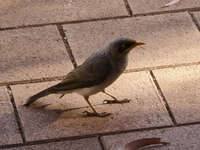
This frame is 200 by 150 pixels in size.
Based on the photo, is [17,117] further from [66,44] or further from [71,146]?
[66,44]

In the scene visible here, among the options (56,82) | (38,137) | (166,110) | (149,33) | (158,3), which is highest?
(158,3)

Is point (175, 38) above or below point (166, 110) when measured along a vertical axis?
above

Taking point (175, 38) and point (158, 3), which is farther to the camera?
point (158, 3)

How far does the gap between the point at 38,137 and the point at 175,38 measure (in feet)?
7.21

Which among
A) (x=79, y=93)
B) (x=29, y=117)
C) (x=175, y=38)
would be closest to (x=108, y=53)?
(x=79, y=93)

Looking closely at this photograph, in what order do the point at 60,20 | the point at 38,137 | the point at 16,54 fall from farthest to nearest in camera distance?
1. the point at 60,20
2. the point at 16,54
3. the point at 38,137

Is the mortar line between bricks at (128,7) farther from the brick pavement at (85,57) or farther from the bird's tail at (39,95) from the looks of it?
the bird's tail at (39,95)

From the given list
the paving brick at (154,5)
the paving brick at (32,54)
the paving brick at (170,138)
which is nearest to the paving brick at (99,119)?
the paving brick at (170,138)

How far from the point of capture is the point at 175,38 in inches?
284

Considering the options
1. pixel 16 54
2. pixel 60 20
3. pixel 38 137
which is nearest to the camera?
pixel 38 137

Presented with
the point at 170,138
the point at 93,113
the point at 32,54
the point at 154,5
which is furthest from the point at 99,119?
the point at 154,5

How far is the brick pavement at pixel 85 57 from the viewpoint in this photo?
19.6 ft

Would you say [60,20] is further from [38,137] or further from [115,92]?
[38,137]

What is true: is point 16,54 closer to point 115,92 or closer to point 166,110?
point 115,92
